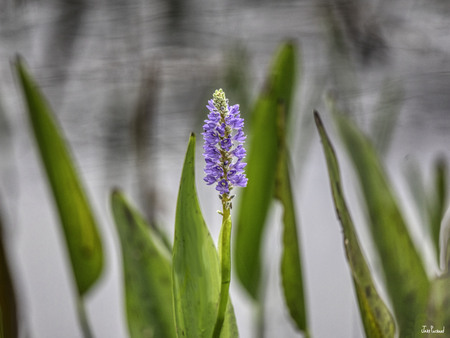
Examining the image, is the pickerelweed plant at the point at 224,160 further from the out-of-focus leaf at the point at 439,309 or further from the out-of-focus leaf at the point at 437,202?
the out-of-focus leaf at the point at 437,202

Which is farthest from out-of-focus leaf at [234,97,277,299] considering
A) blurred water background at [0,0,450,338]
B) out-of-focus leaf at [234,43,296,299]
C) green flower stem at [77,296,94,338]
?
blurred water background at [0,0,450,338]

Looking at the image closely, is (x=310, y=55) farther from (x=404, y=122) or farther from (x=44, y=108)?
(x=44, y=108)

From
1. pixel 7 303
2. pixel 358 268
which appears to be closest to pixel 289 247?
pixel 358 268

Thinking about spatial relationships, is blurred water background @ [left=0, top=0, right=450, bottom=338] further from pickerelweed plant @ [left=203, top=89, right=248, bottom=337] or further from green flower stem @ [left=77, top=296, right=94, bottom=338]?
pickerelweed plant @ [left=203, top=89, right=248, bottom=337]

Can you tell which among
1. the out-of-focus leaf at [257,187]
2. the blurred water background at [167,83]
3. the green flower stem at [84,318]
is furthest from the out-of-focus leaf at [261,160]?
the blurred water background at [167,83]

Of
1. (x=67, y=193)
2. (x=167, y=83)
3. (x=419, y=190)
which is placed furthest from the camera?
(x=167, y=83)

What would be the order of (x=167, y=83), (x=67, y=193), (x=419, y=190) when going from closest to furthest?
(x=67, y=193)
(x=419, y=190)
(x=167, y=83)

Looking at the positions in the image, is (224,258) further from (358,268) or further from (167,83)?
(167,83)
